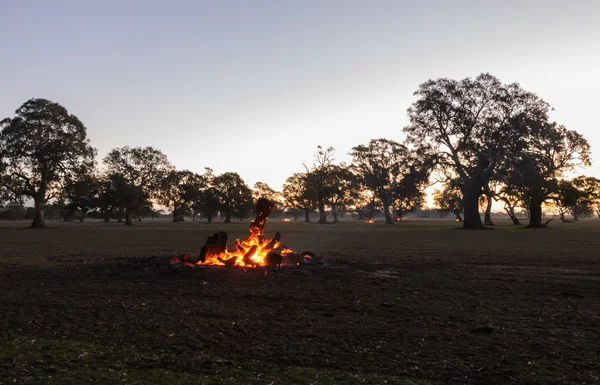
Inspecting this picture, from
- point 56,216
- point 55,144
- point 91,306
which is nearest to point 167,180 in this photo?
point 55,144

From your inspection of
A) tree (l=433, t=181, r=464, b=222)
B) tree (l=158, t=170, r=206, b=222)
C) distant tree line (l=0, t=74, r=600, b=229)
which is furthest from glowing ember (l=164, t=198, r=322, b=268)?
tree (l=158, t=170, r=206, b=222)

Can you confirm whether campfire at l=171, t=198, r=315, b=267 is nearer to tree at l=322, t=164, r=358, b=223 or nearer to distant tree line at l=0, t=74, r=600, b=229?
distant tree line at l=0, t=74, r=600, b=229

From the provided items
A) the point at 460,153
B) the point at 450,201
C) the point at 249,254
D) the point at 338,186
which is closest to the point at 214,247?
the point at 249,254

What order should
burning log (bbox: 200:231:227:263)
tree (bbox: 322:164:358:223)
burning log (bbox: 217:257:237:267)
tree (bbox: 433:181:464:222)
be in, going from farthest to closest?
1. tree (bbox: 433:181:464:222)
2. tree (bbox: 322:164:358:223)
3. burning log (bbox: 200:231:227:263)
4. burning log (bbox: 217:257:237:267)

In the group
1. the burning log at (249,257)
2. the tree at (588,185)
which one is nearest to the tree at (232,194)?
the tree at (588,185)

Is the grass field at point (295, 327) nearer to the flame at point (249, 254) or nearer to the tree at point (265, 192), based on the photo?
the flame at point (249, 254)

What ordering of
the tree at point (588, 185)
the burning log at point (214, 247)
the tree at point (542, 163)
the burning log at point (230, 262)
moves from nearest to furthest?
1. the burning log at point (230, 262)
2. the burning log at point (214, 247)
3. the tree at point (542, 163)
4. the tree at point (588, 185)

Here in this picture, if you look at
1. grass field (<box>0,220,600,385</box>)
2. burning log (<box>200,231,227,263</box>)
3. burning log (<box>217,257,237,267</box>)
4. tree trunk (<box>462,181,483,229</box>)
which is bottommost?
grass field (<box>0,220,600,385</box>)

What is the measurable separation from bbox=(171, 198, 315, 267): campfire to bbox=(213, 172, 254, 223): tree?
311 ft

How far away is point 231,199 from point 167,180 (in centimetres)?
3015

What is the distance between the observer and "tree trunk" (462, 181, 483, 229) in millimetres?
48688

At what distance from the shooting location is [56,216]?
190250 millimetres

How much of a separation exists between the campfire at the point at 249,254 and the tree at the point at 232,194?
94.9m

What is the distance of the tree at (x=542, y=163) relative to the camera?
45.5m
